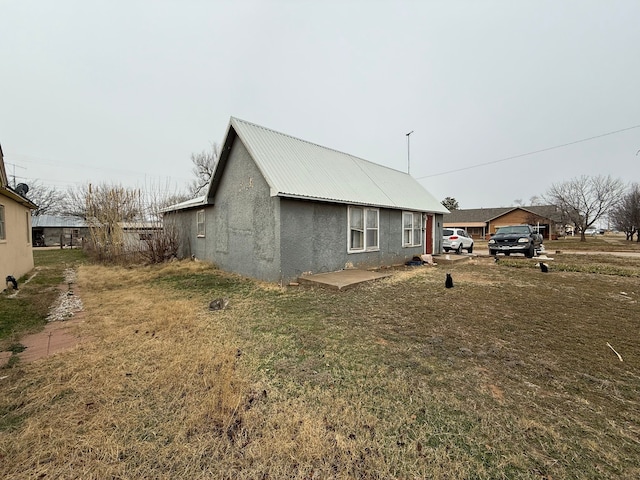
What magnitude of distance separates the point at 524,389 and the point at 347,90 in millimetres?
18801

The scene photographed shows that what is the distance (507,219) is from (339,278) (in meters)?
44.7

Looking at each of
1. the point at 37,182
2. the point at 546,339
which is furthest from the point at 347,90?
the point at 37,182

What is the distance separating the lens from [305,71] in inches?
637

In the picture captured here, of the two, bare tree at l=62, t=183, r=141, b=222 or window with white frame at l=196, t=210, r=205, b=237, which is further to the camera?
bare tree at l=62, t=183, r=141, b=222

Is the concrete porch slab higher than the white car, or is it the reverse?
the white car

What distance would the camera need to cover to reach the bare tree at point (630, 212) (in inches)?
1308

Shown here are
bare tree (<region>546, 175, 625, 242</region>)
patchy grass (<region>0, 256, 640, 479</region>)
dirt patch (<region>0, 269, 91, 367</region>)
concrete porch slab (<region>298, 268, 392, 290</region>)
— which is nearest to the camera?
patchy grass (<region>0, 256, 640, 479</region>)

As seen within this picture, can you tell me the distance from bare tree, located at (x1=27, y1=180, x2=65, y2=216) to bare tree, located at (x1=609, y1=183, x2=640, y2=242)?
76.3 m

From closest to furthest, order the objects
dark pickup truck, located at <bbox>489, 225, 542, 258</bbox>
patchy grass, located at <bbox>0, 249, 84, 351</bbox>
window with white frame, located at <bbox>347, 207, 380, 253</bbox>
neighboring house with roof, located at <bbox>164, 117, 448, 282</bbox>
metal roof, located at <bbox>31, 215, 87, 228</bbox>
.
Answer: patchy grass, located at <bbox>0, 249, 84, 351</bbox>
neighboring house with roof, located at <bbox>164, 117, 448, 282</bbox>
window with white frame, located at <bbox>347, 207, 380, 253</bbox>
dark pickup truck, located at <bbox>489, 225, 542, 258</bbox>
metal roof, located at <bbox>31, 215, 87, 228</bbox>


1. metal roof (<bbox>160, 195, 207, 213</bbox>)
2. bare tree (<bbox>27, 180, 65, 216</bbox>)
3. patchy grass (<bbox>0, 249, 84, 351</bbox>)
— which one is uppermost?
bare tree (<bbox>27, 180, 65, 216</bbox>)

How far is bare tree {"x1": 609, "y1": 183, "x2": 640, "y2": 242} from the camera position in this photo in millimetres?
33219

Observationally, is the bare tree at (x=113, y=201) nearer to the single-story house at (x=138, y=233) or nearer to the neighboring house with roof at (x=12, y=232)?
the single-story house at (x=138, y=233)

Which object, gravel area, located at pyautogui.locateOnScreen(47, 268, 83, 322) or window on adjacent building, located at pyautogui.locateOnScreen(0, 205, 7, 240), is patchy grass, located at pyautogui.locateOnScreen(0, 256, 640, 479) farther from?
window on adjacent building, located at pyautogui.locateOnScreen(0, 205, 7, 240)

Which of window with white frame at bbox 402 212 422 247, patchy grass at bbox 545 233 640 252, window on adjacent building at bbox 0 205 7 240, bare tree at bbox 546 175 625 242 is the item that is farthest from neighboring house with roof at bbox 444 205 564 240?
window on adjacent building at bbox 0 205 7 240
